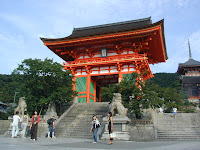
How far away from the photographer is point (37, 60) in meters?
16.6

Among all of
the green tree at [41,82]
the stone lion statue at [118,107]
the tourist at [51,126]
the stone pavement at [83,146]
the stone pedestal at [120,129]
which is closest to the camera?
the stone pavement at [83,146]

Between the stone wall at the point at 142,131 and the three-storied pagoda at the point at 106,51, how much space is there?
919 centimetres

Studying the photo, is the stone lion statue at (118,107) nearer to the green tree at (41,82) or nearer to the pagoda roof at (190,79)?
the green tree at (41,82)

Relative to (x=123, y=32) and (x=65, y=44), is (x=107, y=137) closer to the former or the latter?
(x=123, y=32)

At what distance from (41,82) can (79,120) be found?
4421 millimetres

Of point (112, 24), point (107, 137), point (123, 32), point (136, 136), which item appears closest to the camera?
point (107, 137)

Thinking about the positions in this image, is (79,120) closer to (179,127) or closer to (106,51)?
(179,127)

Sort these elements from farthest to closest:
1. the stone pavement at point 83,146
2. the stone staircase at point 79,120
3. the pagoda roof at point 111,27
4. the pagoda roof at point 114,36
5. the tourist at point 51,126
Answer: the pagoda roof at point 111,27, the pagoda roof at point 114,36, the stone staircase at point 79,120, the tourist at point 51,126, the stone pavement at point 83,146

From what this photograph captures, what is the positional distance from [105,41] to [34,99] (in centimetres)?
996

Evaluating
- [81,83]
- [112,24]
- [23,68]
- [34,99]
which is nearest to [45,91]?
[34,99]

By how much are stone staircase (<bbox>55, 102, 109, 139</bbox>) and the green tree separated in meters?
1.69

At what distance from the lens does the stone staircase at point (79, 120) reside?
43.4 ft

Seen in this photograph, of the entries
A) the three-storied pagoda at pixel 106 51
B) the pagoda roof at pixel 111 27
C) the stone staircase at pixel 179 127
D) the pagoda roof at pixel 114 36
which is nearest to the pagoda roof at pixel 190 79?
the pagoda roof at pixel 114 36

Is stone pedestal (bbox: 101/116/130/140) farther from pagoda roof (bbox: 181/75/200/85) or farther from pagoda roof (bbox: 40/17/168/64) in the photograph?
pagoda roof (bbox: 181/75/200/85)
